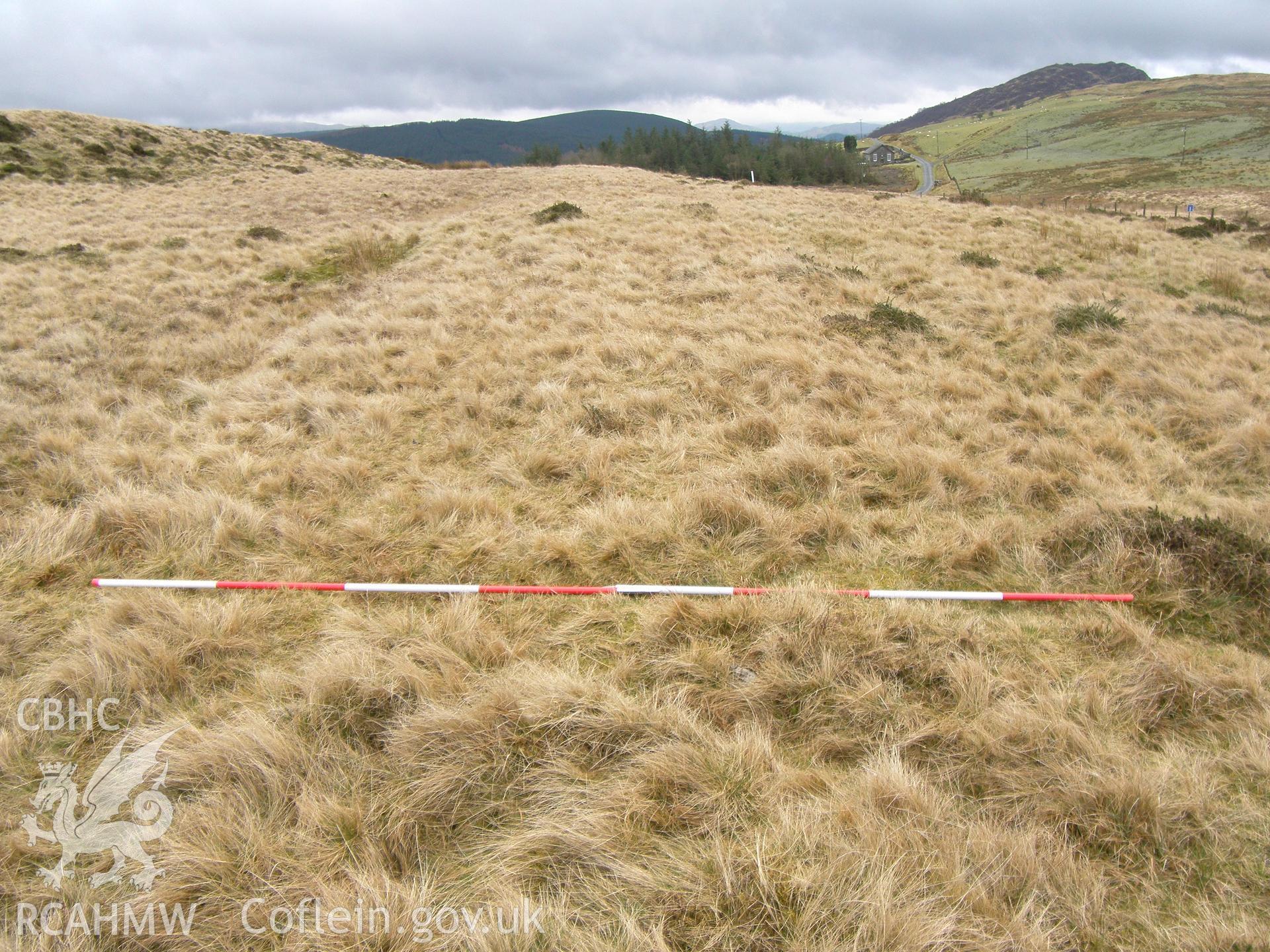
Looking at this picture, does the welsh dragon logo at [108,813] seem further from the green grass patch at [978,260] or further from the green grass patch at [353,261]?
the green grass patch at [978,260]

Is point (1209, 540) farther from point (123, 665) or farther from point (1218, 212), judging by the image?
point (1218, 212)

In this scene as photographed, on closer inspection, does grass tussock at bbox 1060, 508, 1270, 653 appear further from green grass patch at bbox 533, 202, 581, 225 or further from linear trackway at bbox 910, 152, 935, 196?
linear trackway at bbox 910, 152, 935, 196

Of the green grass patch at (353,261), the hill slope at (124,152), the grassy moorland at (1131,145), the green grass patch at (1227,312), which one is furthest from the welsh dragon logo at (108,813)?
the grassy moorland at (1131,145)

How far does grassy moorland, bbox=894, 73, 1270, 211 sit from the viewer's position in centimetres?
5322

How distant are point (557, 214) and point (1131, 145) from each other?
316ft

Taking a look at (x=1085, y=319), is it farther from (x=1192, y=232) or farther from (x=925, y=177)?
(x=925, y=177)

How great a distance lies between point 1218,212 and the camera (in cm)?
3119

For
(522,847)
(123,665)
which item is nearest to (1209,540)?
(522,847)

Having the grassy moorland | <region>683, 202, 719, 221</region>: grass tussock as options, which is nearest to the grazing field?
<region>683, 202, 719, 221</region>: grass tussock

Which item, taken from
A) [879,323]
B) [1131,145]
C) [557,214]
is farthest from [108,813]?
[1131,145]

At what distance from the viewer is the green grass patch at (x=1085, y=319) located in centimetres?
871

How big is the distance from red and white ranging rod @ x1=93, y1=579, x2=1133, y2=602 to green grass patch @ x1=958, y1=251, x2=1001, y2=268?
1180cm

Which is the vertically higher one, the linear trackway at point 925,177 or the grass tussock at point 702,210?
the linear trackway at point 925,177

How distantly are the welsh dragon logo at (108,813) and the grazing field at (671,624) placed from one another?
0.19ft
